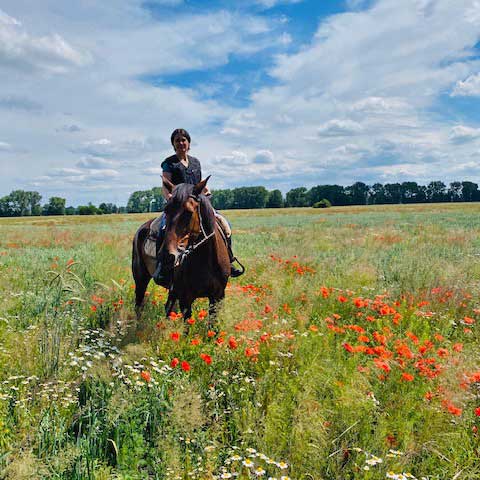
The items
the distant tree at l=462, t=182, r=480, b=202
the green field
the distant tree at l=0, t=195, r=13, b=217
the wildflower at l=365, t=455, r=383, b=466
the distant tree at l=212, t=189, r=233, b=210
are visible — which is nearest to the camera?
the wildflower at l=365, t=455, r=383, b=466

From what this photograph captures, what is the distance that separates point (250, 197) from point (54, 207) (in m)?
76.9

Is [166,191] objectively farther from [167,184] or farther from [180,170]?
[180,170]

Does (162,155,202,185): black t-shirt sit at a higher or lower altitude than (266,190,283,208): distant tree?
lower

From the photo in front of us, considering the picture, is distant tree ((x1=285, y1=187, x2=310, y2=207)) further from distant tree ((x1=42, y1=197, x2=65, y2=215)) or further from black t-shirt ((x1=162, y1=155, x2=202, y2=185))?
black t-shirt ((x1=162, y1=155, x2=202, y2=185))

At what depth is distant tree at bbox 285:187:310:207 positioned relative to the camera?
147 meters

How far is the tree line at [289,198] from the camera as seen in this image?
129625mm

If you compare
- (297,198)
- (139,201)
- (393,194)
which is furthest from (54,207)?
(393,194)

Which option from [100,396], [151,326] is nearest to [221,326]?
[151,326]

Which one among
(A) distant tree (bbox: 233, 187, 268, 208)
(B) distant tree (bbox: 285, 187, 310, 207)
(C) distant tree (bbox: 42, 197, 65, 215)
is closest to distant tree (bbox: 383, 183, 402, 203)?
(B) distant tree (bbox: 285, 187, 310, 207)

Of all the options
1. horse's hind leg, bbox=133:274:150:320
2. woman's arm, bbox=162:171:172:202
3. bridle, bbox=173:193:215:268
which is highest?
woman's arm, bbox=162:171:172:202

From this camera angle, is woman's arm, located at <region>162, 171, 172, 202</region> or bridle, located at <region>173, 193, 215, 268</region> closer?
bridle, located at <region>173, 193, 215, 268</region>

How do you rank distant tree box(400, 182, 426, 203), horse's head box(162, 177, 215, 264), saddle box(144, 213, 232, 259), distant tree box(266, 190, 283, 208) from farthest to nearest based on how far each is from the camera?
distant tree box(266, 190, 283, 208) < distant tree box(400, 182, 426, 203) < saddle box(144, 213, 232, 259) < horse's head box(162, 177, 215, 264)

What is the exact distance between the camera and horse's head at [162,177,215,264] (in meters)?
4.89

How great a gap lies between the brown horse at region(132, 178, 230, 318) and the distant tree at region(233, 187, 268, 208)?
5452 inches
